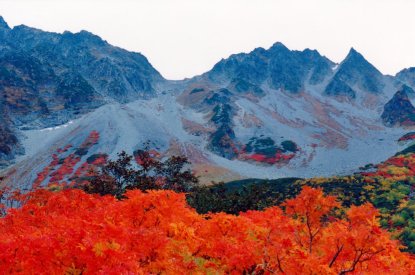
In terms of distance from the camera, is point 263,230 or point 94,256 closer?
point 94,256

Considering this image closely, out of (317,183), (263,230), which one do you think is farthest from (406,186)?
(263,230)

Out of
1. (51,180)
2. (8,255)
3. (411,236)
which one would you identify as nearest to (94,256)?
(8,255)

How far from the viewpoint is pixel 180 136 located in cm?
18338

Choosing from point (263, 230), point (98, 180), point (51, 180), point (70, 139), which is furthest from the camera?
point (70, 139)

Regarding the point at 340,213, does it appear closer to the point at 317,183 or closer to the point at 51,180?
the point at 317,183

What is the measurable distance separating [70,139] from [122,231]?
15272cm

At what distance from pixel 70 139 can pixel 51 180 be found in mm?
44441

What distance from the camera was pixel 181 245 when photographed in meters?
22.8

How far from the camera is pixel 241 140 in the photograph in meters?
196

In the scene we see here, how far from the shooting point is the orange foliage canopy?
17.2 metres

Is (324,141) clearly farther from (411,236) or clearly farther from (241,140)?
Result: (411,236)

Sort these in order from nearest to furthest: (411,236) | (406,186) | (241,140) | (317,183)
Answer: (411,236), (406,186), (317,183), (241,140)

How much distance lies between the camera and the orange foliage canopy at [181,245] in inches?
675

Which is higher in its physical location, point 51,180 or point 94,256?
point 94,256
